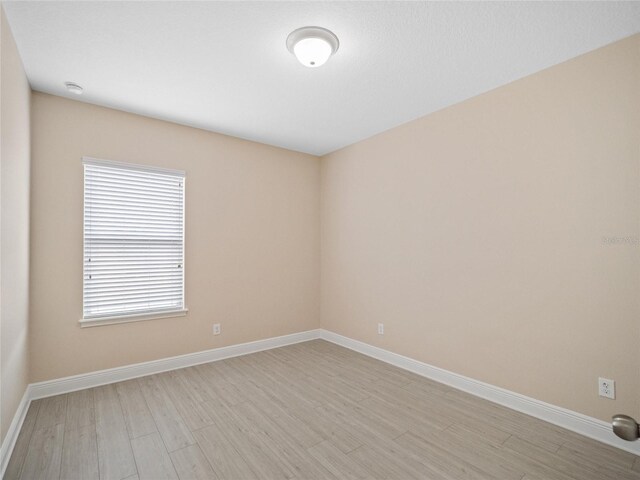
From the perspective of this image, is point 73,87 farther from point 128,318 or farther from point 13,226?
point 128,318

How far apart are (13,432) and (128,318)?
3.89ft

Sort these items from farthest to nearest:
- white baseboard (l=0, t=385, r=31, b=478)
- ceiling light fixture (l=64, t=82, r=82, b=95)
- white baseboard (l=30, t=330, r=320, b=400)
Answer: white baseboard (l=30, t=330, r=320, b=400) < ceiling light fixture (l=64, t=82, r=82, b=95) < white baseboard (l=0, t=385, r=31, b=478)

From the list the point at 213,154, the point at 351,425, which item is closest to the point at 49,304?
the point at 213,154

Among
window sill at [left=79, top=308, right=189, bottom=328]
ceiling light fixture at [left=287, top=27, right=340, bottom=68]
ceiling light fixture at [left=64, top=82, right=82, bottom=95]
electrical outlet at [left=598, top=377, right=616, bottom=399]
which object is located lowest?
electrical outlet at [left=598, top=377, right=616, bottom=399]

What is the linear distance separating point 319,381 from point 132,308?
2026mm

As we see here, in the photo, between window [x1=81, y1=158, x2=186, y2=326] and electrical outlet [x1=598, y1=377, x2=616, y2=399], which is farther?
window [x1=81, y1=158, x2=186, y2=326]

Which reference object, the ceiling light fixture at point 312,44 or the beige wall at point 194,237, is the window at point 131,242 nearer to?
the beige wall at point 194,237

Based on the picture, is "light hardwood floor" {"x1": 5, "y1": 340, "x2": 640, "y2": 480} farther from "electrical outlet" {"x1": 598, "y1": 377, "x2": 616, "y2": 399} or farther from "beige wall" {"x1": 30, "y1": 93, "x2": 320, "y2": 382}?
"beige wall" {"x1": 30, "y1": 93, "x2": 320, "y2": 382}

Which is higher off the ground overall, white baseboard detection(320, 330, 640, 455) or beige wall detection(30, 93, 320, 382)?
beige wall detection(30, 93, 320, 382)

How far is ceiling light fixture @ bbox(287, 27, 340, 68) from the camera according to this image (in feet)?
6.70

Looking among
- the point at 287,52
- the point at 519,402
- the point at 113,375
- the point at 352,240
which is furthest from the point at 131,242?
the point at 519,402

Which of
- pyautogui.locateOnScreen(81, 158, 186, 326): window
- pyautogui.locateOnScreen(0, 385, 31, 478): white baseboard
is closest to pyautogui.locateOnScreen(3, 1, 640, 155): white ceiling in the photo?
pyautogui.locateOnScreen(81, 158, 186, 326): window

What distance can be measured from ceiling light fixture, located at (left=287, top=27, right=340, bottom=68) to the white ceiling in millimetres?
59

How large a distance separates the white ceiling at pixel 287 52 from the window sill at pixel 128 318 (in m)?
2.06
